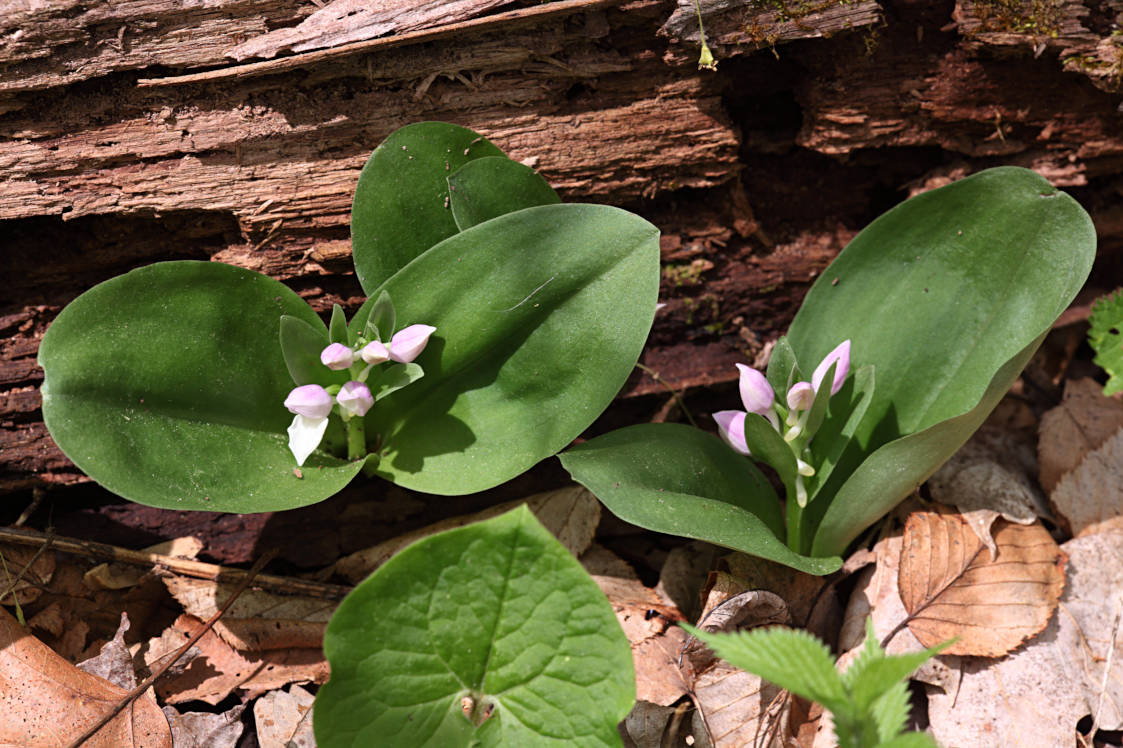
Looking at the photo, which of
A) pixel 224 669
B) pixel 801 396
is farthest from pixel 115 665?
pixel 801 396

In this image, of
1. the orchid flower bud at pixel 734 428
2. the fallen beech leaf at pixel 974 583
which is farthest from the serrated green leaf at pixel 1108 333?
the orchid flower bud at pixel 734 428

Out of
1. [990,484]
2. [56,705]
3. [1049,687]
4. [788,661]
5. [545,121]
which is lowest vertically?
[1049,687]

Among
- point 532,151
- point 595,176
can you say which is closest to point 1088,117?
point 595,176

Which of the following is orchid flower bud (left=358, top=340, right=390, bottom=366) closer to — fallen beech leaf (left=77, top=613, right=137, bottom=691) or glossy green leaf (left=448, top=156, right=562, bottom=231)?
glossy green leaf (left=448, top=156, right=562, bottom=231)

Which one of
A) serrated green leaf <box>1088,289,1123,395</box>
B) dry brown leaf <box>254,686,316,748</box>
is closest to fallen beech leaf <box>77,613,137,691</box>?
dry brown leaf <box>254,686,316,748</box>

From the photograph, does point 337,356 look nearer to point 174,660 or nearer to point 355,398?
point 355,398

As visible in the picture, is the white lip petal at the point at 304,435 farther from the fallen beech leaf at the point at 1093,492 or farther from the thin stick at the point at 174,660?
the fallen beech leaf at the point at 1093,492
